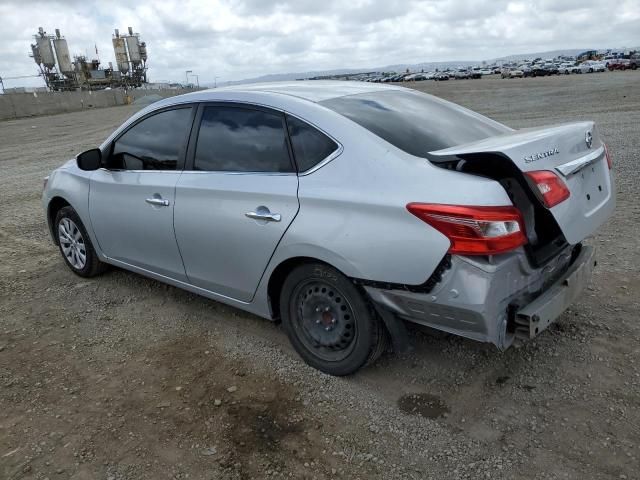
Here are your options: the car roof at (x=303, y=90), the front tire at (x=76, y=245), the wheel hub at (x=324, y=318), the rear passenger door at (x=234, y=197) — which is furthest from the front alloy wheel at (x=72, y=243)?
the wheel hub at (x=324, y=318)

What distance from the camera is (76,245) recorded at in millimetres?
4941

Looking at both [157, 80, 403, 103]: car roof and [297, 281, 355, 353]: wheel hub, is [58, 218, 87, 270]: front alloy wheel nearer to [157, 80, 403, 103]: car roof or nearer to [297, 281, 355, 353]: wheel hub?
[157, 80, 403, 103]: car roof

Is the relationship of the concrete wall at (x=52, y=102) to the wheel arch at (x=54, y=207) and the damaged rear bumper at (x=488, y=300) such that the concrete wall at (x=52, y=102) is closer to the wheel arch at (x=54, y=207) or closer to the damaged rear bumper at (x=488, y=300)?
the wheel arch at (x=54, y=207)

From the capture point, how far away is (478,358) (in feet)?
10.9

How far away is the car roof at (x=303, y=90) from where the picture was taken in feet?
11.1

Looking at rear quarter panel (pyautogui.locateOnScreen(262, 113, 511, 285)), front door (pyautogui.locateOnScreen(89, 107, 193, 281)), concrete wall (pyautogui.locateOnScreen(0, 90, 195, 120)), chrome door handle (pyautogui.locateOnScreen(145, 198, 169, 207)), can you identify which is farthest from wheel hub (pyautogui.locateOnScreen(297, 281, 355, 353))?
concrete wall (pyautogui.locateOnScreen(0, 90, 195, 120))

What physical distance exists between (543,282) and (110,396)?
265 cm

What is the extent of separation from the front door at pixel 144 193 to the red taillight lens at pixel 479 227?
2.06 metres

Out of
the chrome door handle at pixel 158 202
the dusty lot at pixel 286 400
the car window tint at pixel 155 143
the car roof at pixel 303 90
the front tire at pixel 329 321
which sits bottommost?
the dusty lot at pixel 286 400

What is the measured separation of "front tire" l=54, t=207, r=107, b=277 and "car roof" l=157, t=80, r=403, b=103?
5.68 feet

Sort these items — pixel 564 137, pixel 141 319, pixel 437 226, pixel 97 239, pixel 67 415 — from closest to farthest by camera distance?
pixel 437 226
pixel 564 137
pixel 67 415
pixel 141 319
pixel 97 239

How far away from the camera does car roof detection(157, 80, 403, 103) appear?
3.39 metres

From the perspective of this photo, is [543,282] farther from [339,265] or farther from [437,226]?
[339,265]

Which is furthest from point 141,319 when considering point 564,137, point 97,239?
point 564,137
